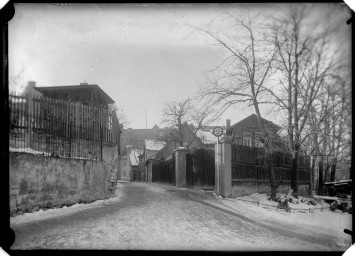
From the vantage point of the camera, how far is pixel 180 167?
53.7ft

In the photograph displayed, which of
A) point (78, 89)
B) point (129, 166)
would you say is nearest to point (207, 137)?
point (78, 89)

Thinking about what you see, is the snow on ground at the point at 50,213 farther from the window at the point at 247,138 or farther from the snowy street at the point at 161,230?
the window at the point at 247,138

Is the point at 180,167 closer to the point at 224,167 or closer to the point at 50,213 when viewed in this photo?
the point at 224,167

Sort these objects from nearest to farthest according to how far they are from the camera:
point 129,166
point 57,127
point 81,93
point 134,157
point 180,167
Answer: point 57,127
point 81,93
point 180,167
point 129,166
point 134,157

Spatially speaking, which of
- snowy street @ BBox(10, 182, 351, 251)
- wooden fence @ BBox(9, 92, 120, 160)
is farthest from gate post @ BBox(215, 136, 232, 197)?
wooden fence @ BBox(9, 92, 120, 160)

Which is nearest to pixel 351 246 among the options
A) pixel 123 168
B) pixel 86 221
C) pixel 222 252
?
pixel 222 252

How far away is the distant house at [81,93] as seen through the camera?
11359mm

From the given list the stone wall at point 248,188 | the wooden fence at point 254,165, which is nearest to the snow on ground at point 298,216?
the stone wall at point 248,188

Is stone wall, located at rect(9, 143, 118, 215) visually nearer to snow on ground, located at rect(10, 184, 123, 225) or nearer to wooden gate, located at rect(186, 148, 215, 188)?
snow on ground, located at rect(10, 184, 123, 225)

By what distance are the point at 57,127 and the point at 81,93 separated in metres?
5.63

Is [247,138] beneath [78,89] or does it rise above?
beneath

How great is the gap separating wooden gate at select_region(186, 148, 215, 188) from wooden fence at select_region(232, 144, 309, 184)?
350 centimetres

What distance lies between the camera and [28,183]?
6938 mm

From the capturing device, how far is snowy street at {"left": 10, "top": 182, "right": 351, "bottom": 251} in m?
5.67
